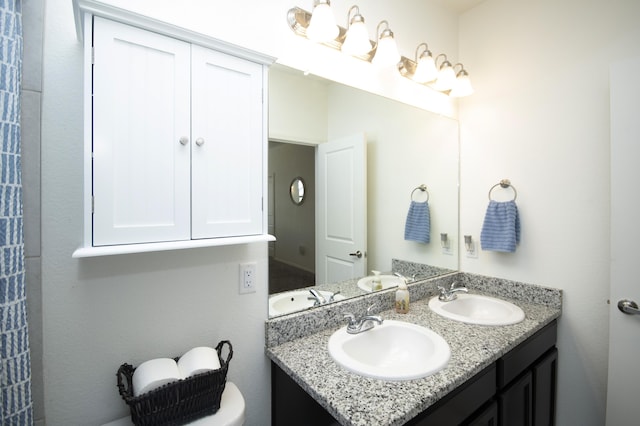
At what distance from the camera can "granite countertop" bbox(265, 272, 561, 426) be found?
779mm

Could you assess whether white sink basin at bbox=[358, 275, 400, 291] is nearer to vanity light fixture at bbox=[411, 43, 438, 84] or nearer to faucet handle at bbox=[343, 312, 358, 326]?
faucet handle at bbox=[343, 312, 358, 326]

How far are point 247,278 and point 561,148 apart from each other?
174 cm

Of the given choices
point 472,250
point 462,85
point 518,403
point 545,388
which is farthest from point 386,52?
point 545,388

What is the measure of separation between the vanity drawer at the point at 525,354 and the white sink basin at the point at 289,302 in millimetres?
768

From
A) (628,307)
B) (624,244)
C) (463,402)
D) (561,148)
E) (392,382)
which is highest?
(561,148)

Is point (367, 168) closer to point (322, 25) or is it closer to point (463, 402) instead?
point (322, 25)

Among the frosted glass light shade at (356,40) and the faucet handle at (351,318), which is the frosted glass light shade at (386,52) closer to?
the frosted glass light shade at (356,40)

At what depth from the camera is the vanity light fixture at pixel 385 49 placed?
4.53ft

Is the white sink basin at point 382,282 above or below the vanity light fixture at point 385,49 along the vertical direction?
below

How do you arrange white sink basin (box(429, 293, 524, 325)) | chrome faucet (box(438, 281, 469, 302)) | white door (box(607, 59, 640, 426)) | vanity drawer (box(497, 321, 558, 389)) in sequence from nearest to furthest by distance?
vanity drawer (box(497, 321, 558, 389)), white door (box(607, 59, 640, 426)), white sink basin (box(429, 293, 524, 325)), chrome faucet (box(438, 281, 469, 302))

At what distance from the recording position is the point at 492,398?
1145mm

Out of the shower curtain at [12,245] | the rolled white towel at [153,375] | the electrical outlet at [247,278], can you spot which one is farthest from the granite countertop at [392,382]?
the shower curtain at [12,245]

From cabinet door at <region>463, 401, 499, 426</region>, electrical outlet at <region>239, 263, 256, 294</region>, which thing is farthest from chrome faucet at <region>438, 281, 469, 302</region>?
electrical outlet at <region>239, 263, 256, 294</region>

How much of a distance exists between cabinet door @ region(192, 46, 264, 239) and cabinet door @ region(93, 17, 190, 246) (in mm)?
34
